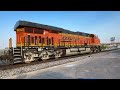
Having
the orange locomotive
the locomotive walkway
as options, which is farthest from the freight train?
the locomotive walkway

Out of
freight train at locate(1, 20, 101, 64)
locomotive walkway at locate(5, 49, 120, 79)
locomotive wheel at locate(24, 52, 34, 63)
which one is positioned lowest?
locomotive walkway at locate(5, 49, 120, 79)

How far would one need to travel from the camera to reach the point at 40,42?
16.9 meters

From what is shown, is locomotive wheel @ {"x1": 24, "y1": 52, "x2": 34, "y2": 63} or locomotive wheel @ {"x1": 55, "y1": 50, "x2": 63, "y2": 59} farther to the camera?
locomotive wheel @ {"x1": 55, "y1": 50, "x2": 63, "y2": 59}

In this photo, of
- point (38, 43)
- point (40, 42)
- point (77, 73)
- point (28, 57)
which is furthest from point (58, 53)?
point (77, 73)

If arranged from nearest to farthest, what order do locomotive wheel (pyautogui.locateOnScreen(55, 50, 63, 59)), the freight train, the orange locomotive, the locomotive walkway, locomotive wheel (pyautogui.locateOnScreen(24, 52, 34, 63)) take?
the locomotive walkway, the freight train, locomotive wheel (pyautogui.locateOnScreen(24, 52, 34, 63)), the orange locomotive, locomotive wheel (pyautogui.locateOnScreen(55, 50, 63, 59))

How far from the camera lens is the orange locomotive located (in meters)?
14.8

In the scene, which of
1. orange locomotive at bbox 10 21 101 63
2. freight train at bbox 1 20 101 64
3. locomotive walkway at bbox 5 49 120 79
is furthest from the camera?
orange locomotive at bbox 10 21 101 63

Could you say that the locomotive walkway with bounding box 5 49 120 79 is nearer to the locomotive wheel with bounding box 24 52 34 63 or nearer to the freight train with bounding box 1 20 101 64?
the locomotive wheel with bounding box 24 52 34 63

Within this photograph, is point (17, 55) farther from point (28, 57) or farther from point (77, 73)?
point (77, 73)
